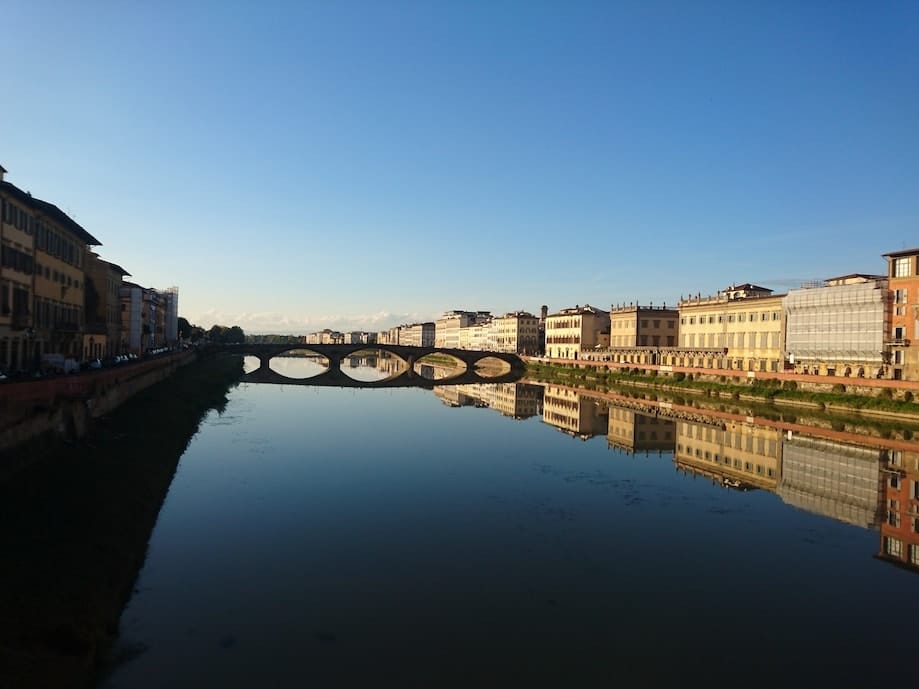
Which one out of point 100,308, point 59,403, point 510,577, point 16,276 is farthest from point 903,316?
point 100,308

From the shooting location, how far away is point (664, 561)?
52.2ft

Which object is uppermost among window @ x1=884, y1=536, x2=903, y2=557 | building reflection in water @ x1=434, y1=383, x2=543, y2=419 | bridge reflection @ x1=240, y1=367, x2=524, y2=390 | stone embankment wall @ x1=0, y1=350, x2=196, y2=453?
stone embankment wall @ x1=0, y1=350, x2=196, y2=453

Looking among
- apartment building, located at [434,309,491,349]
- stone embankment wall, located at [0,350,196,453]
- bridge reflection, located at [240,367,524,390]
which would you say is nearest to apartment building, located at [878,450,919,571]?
stone embankment wall, located at [0,350,196,453]

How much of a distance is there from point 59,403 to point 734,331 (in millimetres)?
58240

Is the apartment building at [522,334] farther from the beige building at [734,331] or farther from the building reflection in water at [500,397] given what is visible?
the beige building at [734,331]

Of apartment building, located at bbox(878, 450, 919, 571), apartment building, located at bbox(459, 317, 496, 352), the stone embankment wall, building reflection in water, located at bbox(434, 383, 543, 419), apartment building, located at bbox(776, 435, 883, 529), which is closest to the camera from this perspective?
the stone embankment wall

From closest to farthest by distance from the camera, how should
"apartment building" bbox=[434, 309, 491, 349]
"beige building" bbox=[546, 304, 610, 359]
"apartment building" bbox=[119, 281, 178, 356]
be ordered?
"apartment building" bbox=[119, 281, 178, 356] → "beige building" bbox=[546, 304, 610, 359] → "apartment building" bbox=[434, 309, 491, 349]

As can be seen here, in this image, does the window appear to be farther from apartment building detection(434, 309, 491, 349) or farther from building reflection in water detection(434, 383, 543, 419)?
apartment building detection(434, 309, 491, 349)

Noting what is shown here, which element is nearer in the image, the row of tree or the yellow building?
the yellow building

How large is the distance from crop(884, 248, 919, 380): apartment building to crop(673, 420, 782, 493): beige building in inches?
493

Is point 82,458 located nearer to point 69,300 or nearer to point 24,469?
point 24,469

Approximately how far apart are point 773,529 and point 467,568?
10.2 m

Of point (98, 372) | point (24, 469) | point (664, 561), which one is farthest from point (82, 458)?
point (664, 561)

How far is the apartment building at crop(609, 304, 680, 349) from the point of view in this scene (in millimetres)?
80188
